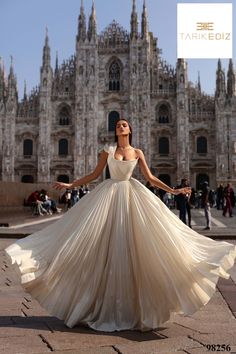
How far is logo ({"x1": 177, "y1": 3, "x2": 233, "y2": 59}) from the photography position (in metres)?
15.7

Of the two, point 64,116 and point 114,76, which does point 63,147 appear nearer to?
point 64,116

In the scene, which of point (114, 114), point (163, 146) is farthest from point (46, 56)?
point (163, 146)

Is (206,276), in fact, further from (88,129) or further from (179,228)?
(88,129)

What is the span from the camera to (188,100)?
132ft

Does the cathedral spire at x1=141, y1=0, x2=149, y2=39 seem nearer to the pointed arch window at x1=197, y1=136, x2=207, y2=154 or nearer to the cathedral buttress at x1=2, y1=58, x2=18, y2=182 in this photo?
the pointed arch window at x1=197, y1=136, x2=207, y2=154

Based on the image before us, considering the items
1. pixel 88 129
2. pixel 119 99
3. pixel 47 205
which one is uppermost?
pixel 119 99

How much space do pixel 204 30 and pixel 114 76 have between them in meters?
26.6

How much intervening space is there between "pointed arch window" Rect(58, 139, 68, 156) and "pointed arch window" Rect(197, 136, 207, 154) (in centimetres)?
1130

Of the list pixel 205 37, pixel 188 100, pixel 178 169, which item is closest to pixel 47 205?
pixel 205 37

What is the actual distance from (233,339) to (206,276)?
1.48 feet

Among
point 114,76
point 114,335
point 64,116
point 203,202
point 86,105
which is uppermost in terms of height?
point 114,76

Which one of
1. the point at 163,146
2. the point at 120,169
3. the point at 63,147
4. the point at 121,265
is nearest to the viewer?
the point at 121,265

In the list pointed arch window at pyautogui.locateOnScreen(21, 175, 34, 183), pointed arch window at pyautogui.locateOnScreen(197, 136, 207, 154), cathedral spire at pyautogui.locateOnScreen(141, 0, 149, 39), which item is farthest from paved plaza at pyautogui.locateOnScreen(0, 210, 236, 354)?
cathedral spire at pyautogui.locateOnScreen(141, 0, 149, 39)

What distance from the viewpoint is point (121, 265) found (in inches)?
139
